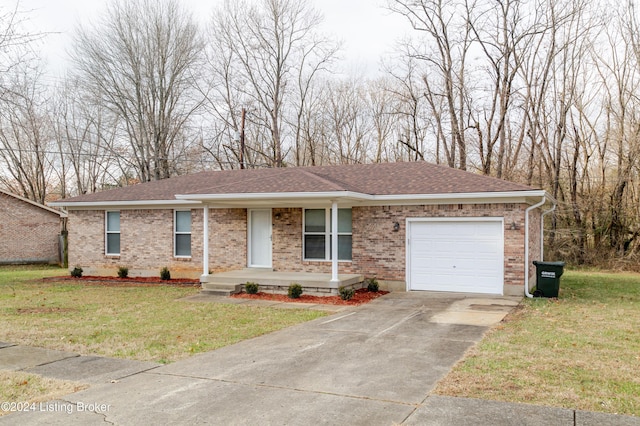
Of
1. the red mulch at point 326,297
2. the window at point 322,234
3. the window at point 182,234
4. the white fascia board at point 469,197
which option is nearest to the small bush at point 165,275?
the window at point 182,234

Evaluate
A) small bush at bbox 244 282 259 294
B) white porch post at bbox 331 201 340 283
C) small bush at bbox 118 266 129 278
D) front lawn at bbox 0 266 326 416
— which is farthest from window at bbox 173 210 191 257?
white porch post at bbox 331 201 340 283

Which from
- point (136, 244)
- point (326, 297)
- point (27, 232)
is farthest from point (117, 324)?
point (27, 232)

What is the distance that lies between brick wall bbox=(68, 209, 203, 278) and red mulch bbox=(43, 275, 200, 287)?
1.08ft

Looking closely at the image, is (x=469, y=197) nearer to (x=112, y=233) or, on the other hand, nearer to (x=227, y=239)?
(x=227, y=239)

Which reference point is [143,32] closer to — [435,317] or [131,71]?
[131,71]

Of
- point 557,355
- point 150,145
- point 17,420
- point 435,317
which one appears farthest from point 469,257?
point 150,145

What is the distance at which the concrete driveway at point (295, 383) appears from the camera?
4.78 metres

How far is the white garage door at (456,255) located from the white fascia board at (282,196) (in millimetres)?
1857

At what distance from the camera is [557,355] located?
6.96 m

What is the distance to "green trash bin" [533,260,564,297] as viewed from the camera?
1260 centimetres

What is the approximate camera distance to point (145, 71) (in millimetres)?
28609

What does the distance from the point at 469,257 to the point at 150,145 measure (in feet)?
72.0

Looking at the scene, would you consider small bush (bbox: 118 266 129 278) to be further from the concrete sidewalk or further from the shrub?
the concrete sidewalk

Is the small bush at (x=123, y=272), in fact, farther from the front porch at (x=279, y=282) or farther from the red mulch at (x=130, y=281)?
the front porch at (x=279, y=282)
